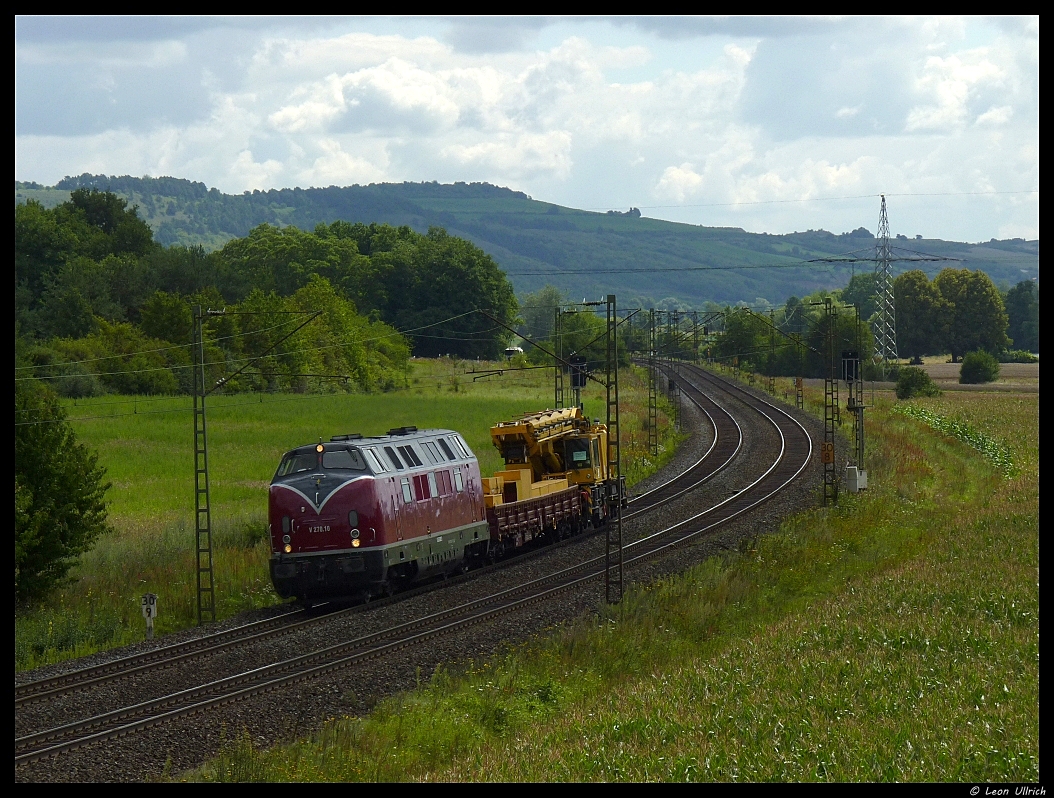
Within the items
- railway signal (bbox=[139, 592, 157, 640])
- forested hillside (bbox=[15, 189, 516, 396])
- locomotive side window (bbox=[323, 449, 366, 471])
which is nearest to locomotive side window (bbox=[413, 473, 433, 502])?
locomotive side window (bbox=[323, 449, 366, 471])

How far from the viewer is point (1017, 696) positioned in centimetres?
1627

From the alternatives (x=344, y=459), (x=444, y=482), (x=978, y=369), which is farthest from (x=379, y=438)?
(x=978, y=369)

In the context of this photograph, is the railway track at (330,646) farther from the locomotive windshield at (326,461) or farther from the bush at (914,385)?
the bush at (914,385)

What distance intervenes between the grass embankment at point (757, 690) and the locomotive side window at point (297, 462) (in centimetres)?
712

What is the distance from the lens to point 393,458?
92.2 ft

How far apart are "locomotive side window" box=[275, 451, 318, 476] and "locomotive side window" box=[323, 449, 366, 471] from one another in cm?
32

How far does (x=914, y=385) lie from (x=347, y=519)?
233 feet

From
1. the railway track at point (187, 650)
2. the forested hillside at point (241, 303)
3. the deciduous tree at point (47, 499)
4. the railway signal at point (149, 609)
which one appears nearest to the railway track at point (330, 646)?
the railway track at point (187, 650)

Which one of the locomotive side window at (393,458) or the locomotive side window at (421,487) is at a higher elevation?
the locomotive side window at (393,458)

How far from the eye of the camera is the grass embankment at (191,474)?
2686cm

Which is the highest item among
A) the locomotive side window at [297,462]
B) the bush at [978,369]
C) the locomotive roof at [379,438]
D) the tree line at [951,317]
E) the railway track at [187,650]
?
the tree line at [951,317]

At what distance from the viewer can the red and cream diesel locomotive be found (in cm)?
2655

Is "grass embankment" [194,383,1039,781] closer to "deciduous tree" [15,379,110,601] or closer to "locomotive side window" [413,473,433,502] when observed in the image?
"locomotive side window" [413,473,433,502]
